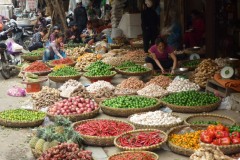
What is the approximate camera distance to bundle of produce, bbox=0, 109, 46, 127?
22.5 ft

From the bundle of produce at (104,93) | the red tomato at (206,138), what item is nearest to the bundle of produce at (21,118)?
the bundle of produce at (104,93)

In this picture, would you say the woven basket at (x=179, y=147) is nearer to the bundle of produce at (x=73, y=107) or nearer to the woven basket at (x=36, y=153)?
the woven basket at (x=36, y=153)

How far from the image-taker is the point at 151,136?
18.5 ft

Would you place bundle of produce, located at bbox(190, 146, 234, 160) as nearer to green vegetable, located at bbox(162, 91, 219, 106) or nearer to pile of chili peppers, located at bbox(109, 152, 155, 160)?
pile of chili peppers, located at bbox(109, 152, 155, 160)

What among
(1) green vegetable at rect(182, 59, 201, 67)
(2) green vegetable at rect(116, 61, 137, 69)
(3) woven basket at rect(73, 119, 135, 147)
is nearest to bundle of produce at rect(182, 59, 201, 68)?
(1) green vegetable at rect(182, 59, 201, 67)

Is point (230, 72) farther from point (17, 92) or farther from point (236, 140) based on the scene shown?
point (17, 92)

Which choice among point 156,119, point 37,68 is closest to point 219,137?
point 156,119

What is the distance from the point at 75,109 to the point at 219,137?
101 inches

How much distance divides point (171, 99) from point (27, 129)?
7.71ft

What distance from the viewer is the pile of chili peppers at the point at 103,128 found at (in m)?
5.99

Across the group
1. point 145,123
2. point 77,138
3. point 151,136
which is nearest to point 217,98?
point 145,123

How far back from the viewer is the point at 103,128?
6035mm

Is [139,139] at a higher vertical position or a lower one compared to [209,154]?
lower

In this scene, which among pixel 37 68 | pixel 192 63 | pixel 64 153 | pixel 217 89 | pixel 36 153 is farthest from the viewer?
pixel 37 68
